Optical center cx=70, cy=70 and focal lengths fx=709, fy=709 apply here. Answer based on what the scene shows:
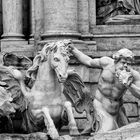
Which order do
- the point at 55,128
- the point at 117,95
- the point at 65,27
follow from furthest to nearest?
the point at 65,27 < the point at 117,95 < the point at 55,128

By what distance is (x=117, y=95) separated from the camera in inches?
521

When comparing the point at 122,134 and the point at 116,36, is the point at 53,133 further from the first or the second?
the point at 116,36

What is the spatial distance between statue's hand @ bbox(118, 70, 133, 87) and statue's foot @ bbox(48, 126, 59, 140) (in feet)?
4.93

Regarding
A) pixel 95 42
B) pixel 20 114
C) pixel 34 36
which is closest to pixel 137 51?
pixel 95 42

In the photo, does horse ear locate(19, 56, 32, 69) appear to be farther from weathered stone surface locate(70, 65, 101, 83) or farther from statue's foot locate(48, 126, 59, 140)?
statue's foot locate(48, 126, 59, 140)

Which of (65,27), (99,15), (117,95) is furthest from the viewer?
→ (99,15)

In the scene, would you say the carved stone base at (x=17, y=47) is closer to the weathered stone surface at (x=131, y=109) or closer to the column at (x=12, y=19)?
the column at (x=12, y=19)

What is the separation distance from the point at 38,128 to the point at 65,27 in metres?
3.49

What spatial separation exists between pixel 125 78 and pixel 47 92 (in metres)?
1.44

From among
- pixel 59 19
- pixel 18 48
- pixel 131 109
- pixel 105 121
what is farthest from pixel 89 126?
pixel 18 48

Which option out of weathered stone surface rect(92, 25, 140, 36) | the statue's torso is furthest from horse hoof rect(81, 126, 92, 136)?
weathered stone surface rect(92, 25, 140, 36)

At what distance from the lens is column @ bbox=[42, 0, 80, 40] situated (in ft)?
51.6

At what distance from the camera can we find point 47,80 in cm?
1286

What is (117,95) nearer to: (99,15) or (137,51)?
(137,51)
